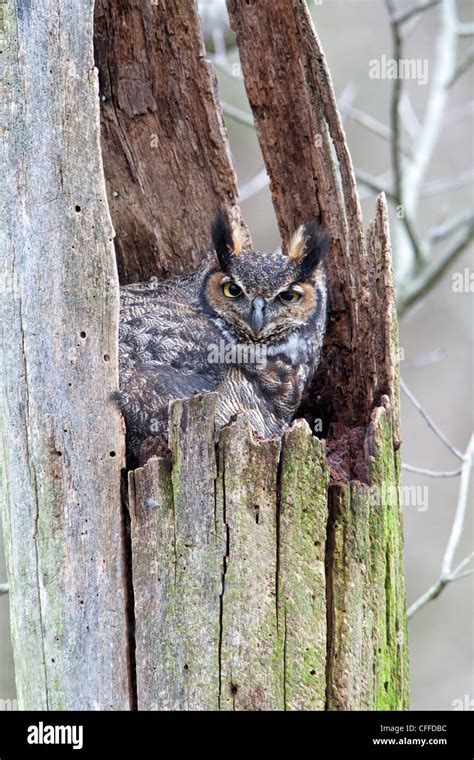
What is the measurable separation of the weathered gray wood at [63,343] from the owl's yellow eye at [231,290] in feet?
3.04

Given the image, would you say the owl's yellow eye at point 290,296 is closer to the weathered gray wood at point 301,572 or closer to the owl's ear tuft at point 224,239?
the owl's ear tuft at point 224,239

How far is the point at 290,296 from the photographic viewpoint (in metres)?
3.45

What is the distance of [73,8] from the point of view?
251cm

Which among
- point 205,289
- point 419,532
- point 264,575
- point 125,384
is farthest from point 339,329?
point 419,532

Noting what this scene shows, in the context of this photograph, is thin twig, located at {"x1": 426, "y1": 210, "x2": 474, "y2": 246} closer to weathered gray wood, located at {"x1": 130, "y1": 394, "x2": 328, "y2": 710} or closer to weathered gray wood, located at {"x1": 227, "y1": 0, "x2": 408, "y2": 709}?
weathered gray wood, located at {"x1": 227, "y1": 0, "x2": 408, "y2": 709}

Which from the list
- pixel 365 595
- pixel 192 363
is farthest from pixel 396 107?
pixel 365 595

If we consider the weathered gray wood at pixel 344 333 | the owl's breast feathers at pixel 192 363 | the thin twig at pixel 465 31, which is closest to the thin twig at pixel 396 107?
the thin twig at pixel 465 31

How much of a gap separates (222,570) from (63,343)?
0.76 metres

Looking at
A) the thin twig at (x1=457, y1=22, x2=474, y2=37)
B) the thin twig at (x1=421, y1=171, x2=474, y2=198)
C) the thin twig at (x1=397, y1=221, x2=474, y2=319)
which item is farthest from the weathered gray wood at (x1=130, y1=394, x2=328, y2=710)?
the thin twig at (x1=457, y1=22, x2=474, y2=37)

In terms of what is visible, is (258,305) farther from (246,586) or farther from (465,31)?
(465,31)

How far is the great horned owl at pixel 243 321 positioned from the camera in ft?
10.1

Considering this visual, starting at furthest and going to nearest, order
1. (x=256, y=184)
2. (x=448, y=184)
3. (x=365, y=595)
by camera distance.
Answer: (x=256, y=184)
(x=448, y=184)
(x=365, y=595)
